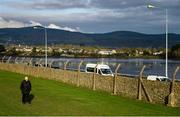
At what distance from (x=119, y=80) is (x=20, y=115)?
11660mm

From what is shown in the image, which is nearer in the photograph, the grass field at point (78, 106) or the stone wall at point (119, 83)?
the grass field at point (78, 106)

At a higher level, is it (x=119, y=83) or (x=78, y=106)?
(x=119, y=83)

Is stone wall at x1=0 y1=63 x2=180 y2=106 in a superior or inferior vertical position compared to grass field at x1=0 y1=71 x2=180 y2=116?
superior

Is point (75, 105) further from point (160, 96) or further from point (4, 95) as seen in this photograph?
point (4, 95)

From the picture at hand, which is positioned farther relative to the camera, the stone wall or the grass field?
the stone wall

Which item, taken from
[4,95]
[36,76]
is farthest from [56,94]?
[36,76]

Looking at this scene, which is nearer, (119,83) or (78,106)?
(78,106)

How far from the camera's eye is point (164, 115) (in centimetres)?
2000

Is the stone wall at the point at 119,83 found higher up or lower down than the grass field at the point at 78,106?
higher up

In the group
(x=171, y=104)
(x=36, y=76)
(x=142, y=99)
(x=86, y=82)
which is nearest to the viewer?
(x=171, y=104)

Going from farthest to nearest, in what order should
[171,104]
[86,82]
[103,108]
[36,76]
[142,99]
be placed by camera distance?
[36,76]
[86,82]
[142,99]
[171,104]
[103,108]

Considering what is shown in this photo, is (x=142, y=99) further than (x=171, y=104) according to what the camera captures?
Yes

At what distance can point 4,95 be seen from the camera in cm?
2870

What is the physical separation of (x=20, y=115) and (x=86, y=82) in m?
17.0
